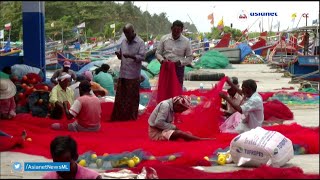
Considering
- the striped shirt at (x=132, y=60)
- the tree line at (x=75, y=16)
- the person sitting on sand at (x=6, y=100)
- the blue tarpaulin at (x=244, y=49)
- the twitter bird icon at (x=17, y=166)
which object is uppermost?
the tree line at (x=75, y=16)

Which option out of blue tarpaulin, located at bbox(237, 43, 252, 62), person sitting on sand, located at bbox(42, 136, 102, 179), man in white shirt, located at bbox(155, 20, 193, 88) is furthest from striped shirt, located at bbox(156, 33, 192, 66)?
blue tarpaulin, located at bbox(237, 43, 252, 62)

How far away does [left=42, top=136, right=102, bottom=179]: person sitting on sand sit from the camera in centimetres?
402

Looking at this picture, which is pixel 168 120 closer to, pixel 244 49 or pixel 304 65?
pixel 304 65

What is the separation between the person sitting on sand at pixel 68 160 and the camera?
4.02 metres

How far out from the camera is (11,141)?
6797mm

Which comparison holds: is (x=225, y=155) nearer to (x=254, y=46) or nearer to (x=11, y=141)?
(x=11, y=141)

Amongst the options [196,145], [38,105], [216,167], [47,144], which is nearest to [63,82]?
[38,105]

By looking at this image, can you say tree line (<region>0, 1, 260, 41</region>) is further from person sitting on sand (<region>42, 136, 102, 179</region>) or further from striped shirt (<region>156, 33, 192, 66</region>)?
person sitting on sand (<region>42, 136, 102, 179</region>)

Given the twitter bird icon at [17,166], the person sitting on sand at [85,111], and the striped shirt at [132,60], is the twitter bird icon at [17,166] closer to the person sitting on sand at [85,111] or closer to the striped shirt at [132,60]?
the person sitting on sand at [85,111]

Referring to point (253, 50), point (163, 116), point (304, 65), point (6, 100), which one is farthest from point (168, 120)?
point (253, 50)

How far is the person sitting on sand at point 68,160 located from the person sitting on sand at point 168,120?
2896 millimetres

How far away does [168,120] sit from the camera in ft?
23.2

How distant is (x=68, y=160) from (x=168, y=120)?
10.1 ft

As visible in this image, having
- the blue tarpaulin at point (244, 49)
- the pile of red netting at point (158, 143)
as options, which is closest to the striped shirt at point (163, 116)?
the pile of red netting at point (158, 143)
